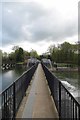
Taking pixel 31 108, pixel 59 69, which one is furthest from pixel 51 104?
pixel 59 69

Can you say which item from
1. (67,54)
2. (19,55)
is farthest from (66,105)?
(19,55)

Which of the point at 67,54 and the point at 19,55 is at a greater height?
the point at 19,55

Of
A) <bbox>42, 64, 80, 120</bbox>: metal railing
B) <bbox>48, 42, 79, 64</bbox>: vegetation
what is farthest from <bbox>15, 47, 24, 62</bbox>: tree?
Result: <bbox>42, 64, 80, 120</bbox>: metal railing

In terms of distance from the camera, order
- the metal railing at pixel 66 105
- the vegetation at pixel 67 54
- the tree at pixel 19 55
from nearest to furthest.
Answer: the metal railing at pixel 66 105 → the vegetation at pixel 67 54 → the tree at pixel 19 55

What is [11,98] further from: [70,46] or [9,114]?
[70,46]

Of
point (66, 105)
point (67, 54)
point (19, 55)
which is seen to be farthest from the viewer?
point (19, 55)

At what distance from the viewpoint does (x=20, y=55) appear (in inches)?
3406

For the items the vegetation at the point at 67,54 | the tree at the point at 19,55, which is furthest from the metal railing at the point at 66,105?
the tree at the point at 19,55

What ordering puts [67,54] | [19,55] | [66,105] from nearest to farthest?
[66,105] < [67,54] < [19,55]

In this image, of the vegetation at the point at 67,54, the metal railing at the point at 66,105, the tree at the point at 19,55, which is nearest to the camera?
the metal railing at the point at 66,105

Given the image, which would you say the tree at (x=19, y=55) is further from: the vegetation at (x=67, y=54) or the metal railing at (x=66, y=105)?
the metal railing at (x=66, y=105)

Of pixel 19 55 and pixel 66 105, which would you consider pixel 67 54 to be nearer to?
pixel 19 55

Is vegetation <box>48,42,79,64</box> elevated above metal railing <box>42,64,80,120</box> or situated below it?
A: above

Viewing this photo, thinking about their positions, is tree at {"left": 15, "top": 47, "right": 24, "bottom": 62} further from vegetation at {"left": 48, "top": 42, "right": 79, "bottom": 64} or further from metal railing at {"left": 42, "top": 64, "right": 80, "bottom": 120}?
metal railing at {"left": 42, "top": 64, "right": 80, "bottom": 120}
